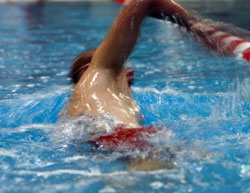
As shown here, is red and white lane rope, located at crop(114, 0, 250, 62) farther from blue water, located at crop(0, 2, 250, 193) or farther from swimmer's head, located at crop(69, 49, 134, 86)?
swimmer's head, located at crop(69, 49, 134, 86)

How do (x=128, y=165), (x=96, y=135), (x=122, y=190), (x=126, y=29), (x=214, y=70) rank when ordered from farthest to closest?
(x=214, y=70), (x=126, y=29), (x=96, y=135), (x=128, y=165), (x=122, y=190)

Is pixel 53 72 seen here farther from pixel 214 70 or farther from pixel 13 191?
pixel 13 191

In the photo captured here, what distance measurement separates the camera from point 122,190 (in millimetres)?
1804

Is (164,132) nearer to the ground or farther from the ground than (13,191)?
farther from the ground

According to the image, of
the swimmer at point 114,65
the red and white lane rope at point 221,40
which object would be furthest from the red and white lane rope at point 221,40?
the swimmer at point 114,65

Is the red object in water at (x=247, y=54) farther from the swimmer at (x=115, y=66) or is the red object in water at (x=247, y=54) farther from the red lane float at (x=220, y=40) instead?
the swimmer at (x=115, y=66)

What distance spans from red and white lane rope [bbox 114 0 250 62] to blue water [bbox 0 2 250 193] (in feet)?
0.21

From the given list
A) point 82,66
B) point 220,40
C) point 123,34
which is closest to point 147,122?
point 82,66

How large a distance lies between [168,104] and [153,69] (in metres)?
1.37

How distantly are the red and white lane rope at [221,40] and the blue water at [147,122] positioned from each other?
0.06 metres

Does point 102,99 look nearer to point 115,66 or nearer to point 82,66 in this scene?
point 115,66

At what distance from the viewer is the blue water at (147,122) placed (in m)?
1.92

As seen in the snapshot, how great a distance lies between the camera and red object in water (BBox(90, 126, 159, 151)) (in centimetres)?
196

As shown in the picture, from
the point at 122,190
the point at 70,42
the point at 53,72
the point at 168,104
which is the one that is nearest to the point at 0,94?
the point at 53,72
